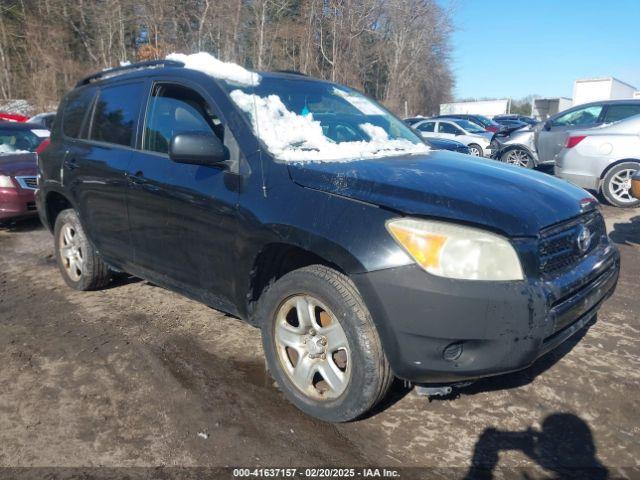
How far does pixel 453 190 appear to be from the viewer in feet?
7.80

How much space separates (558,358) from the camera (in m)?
3.23

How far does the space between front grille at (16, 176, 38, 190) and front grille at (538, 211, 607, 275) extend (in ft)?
21.5

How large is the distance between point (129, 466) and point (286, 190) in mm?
1488

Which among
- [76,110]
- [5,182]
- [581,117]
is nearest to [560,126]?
[581,117]

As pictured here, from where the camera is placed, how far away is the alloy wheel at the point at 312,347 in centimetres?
247

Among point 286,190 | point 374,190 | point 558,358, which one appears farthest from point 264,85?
point 558,358

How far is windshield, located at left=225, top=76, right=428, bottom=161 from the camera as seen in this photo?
2855 millimetres

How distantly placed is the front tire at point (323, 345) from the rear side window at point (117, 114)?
69.4 inches

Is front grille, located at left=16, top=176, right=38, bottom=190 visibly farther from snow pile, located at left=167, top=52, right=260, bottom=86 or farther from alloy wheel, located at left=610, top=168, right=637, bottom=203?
alloy wheel, located at left=610, top=168, right=637, bottom=203

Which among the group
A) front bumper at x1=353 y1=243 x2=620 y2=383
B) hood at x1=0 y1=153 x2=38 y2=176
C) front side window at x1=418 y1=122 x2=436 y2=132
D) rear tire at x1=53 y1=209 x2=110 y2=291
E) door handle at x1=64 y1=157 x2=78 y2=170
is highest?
front side window at x1=418 y1=122 x2=436 y2=132

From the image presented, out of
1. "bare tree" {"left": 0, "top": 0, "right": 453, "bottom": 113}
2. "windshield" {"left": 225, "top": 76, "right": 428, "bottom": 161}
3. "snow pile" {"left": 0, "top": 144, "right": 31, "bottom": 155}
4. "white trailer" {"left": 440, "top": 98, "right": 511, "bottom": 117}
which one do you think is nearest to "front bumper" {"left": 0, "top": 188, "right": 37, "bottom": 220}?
"snow pile" {"left": 0, "top": 144, "right": 31, "bottom": 155}

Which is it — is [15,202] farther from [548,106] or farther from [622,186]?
[548,106]

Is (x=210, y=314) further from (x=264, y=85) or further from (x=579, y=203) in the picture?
(x=579, y=203)

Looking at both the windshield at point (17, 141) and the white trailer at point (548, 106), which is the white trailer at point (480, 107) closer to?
the white trailer at point (548, 106)
